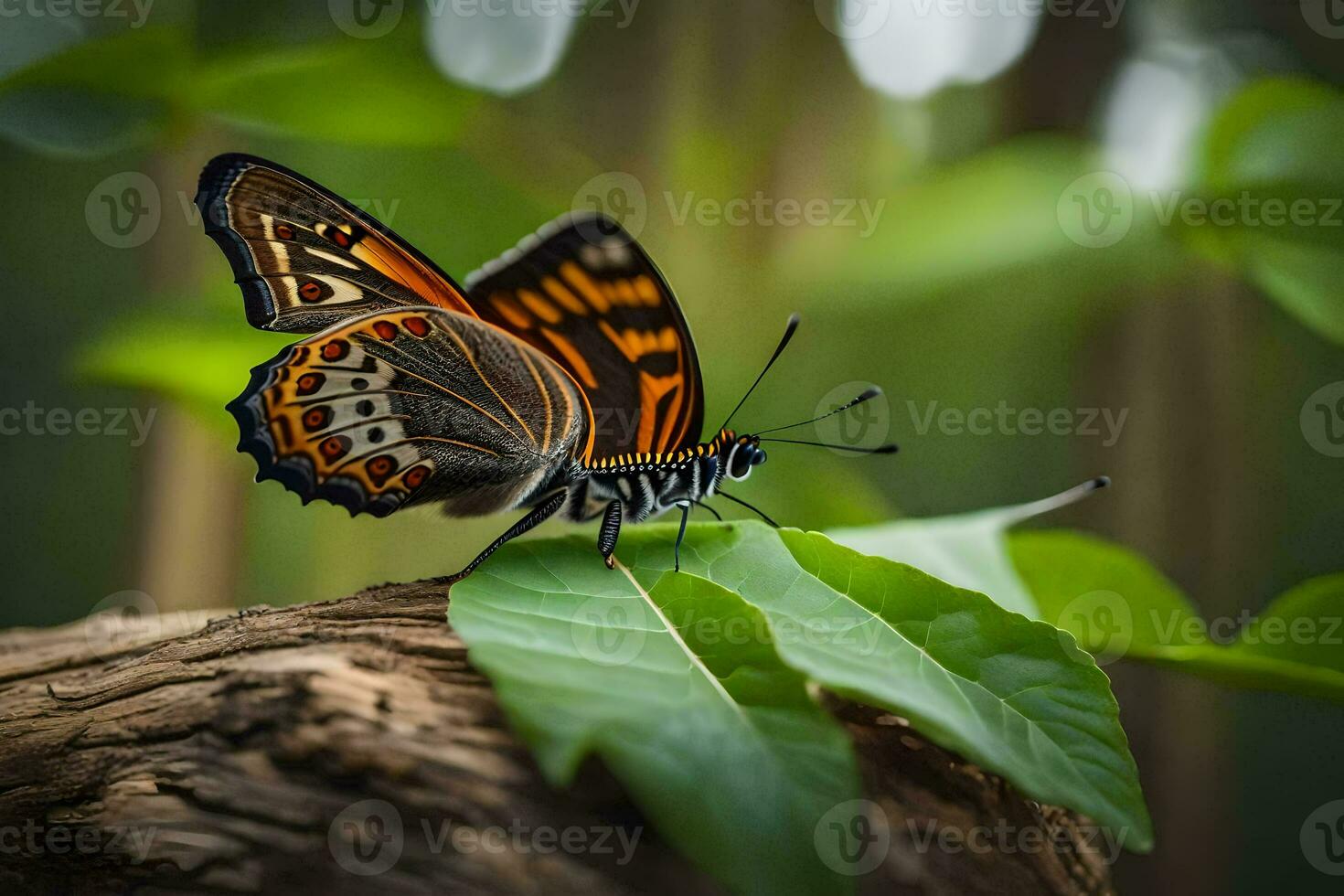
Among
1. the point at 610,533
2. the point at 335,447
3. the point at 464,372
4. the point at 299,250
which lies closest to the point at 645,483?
the point at 610,533

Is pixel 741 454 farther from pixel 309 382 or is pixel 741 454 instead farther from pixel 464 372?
pixel 309 382

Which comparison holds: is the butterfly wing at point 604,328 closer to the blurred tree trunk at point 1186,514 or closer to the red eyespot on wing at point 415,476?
the red eyespot on wing at point 415,476

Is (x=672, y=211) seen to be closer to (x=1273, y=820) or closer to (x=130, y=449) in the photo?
(x=130, y=449)

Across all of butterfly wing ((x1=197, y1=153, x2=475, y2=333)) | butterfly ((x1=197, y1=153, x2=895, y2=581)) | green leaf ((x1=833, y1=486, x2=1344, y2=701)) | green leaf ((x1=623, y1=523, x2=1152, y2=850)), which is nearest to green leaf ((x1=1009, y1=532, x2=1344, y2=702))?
green leaf ((x1=833, y1=486, x2=1344, y2=701))

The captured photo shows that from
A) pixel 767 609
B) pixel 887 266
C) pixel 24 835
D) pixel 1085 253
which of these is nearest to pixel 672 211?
pixel 887 266

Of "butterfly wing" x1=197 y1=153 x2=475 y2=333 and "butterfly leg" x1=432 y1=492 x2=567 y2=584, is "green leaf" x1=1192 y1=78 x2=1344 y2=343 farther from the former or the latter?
"butterfly wing" x1=197 y1=153 x2=475 y2=333
